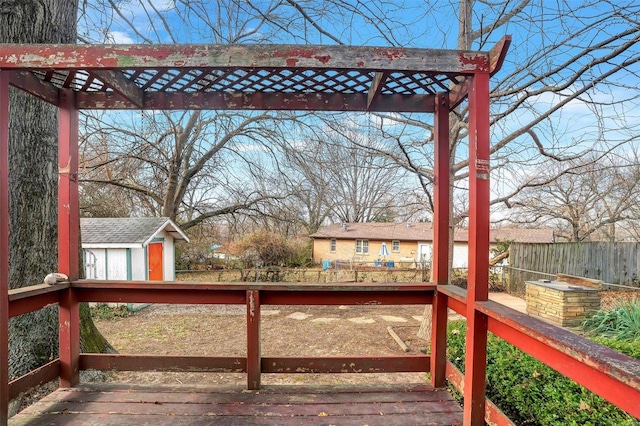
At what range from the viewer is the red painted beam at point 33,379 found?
86.2 inches

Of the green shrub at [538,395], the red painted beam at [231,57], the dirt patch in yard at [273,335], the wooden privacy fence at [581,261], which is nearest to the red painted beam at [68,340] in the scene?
the red painted beam at [231,57]

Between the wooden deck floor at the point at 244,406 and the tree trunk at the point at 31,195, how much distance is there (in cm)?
111

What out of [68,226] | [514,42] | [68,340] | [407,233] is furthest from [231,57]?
[407,233]

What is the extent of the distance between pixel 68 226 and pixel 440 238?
2.74m

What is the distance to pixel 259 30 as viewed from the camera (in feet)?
28.0

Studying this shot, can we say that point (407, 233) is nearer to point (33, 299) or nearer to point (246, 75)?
point (246, 75)

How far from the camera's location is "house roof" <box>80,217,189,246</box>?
10.4 meters

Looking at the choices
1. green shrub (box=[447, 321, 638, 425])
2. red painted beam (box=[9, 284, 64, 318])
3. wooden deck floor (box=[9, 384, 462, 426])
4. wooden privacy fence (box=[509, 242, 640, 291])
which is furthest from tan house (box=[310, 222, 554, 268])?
red painted beam (box=[9, 284, 64, 318])

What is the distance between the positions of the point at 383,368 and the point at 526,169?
5.82 meters

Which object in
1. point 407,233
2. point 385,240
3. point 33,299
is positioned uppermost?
point 33,299

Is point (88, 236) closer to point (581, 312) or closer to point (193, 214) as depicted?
point (193, 214)

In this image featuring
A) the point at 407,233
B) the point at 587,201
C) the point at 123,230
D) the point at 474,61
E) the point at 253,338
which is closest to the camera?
the point at 474,61

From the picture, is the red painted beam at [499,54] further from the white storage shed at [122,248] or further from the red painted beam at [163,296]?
the white storage shed at [122,248]

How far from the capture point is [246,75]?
7.75ft
